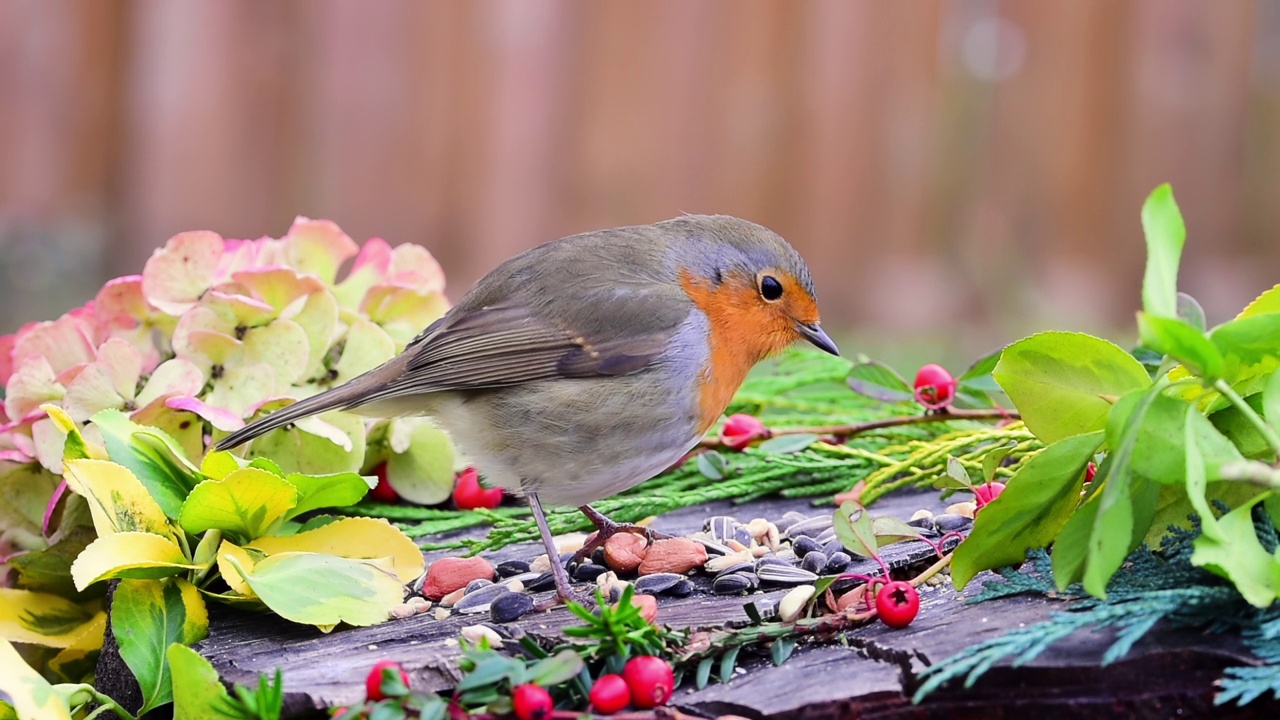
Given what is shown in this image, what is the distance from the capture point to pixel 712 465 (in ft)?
7.08

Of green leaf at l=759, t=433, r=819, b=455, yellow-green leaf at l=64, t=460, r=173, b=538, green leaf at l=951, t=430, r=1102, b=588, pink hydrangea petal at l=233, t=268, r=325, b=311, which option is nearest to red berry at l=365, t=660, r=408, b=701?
yellow-green leaf at l=64, t=460, r=173, b=538

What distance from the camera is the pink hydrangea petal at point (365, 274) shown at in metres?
2.24

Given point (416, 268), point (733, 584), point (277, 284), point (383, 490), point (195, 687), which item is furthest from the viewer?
point (416, 268)

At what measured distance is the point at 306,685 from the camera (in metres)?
1.36

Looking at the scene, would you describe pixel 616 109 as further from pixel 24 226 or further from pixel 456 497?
pixel 456 497

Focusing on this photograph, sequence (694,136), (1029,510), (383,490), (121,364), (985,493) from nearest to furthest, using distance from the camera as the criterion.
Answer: (1029,510) → (985,493) → (121,364) → (383,490) → (694,136)

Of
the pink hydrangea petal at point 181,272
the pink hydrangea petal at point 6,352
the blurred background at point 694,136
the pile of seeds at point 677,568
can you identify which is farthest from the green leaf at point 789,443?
the blurred background at point 694,136

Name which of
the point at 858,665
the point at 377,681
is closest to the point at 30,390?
the point at 377,681

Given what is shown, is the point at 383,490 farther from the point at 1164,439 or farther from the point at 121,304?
the point at 1164,439

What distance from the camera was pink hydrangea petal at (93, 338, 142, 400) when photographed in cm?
188

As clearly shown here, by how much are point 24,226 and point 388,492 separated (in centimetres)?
340

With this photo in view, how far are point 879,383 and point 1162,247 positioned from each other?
1.01 meters

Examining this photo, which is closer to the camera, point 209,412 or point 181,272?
point 209,412

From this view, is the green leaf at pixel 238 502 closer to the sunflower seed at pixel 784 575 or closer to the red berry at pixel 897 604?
the sunflower seed at pixel 784 575
